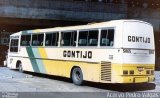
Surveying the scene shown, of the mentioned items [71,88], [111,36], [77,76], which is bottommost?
[71,88]

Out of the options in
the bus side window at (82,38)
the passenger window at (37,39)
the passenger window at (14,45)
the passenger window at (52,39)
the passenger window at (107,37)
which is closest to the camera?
the passenger window at (107,37)

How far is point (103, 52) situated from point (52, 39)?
427 cm

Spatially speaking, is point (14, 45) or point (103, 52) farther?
point (14, 45)

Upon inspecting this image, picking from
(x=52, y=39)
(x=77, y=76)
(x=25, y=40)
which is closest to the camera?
(x=77, y=76)

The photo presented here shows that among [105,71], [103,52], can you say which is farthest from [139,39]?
[105,71]

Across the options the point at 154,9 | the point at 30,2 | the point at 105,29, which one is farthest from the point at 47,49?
the point at 154,9

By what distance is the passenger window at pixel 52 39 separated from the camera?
18.2m

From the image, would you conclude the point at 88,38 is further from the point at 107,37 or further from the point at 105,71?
the point at 105,71

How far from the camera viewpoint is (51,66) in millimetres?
18391

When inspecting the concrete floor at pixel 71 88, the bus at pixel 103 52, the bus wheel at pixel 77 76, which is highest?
the bus at pixel 103 52

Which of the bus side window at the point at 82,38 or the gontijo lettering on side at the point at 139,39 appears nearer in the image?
the gontijo lettering on side at the point at 139,39

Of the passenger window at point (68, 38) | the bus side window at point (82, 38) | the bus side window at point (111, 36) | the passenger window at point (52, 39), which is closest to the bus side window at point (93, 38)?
the bus side window at point (82, 38)

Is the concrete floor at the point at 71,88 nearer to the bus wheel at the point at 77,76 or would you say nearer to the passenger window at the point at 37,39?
the bus wheel at the point at 77,76

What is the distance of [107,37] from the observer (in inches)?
591
